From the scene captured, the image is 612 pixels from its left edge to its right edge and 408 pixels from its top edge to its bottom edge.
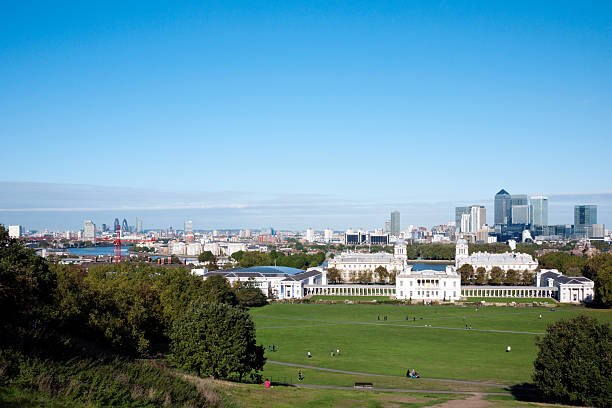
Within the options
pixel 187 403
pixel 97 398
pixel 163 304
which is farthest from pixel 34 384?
pixel 163 304

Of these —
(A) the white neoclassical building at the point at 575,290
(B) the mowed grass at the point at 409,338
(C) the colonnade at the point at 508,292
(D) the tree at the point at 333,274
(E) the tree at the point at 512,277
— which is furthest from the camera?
(D) the tree at the point at 333,274

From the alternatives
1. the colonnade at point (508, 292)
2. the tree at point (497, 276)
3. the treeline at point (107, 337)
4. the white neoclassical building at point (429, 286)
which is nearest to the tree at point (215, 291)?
the treeline at point (107, 337)

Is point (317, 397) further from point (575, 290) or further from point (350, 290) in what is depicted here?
point (350, 290)

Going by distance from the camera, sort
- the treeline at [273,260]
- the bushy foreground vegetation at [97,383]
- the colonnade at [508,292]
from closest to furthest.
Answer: the bushy foreground vegetation at [97,383]
the colonnade at [508,292]
the treeline at [273,260]

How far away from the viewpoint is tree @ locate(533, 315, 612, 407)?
32.4 m

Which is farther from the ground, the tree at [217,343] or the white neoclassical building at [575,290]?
the tree at [217,343]

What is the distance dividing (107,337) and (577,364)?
95.8ft

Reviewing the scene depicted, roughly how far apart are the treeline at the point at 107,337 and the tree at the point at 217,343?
60 millimetres

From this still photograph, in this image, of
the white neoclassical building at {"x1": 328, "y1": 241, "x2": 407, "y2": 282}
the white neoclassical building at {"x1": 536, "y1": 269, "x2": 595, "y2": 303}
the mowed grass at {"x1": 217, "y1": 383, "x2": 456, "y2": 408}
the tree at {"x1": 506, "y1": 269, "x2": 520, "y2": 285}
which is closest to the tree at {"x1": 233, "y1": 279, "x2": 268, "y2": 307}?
the white neoclassical building at {"x1": 536, "y1": 269, "x2": 595, "y2": 303}

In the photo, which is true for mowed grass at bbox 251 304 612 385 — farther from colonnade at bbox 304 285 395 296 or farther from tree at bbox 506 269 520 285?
tree at bbox 506 269 520 285

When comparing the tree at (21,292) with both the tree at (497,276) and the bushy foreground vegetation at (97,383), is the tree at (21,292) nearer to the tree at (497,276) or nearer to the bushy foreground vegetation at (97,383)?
the bushy foreground vegetation at (97,383)

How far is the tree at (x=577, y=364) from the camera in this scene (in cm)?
3244

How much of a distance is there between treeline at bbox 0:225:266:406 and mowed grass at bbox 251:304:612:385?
22.9 feet

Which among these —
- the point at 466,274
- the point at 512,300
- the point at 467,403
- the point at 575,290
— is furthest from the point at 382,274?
the point at 467,403
